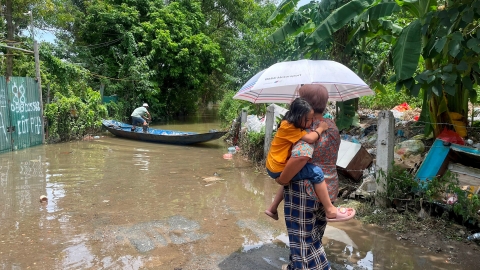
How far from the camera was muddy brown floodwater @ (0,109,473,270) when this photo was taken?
12.3 ft

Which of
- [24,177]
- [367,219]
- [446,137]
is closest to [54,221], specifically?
[24,177]

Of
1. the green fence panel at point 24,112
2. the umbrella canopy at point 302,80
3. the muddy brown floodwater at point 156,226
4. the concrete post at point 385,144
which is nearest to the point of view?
the umbrella canopy at point 302,80

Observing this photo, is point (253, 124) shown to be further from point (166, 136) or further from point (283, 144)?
point (283, 144)

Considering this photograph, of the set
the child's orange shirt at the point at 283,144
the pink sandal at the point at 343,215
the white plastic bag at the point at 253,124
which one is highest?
the child's orange shirt at the point at 283,144

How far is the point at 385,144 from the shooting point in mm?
4867

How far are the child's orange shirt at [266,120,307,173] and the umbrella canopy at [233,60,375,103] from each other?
1.18m

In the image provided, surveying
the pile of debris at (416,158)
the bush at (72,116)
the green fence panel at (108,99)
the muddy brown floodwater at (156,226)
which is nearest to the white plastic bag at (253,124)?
the muddy brown floodwater at (156,226)

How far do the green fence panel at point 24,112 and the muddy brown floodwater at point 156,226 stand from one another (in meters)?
2.29

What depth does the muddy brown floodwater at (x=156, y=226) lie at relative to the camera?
3752 mm

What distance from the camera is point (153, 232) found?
4512 mm

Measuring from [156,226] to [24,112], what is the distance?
8449mm

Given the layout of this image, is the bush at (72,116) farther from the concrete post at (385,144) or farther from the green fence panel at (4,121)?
the concrete post at (385,144)

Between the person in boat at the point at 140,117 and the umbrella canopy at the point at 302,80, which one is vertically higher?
the umbrella canopy at the point at 302,80

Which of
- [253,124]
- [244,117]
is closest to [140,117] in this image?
[244,117]
